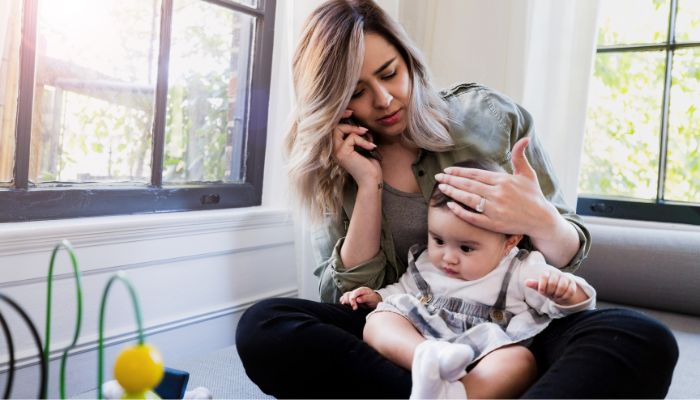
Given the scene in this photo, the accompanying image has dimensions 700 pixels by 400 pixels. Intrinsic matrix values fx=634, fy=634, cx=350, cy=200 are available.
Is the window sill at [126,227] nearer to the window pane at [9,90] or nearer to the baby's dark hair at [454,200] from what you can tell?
the window pane at [9,90]

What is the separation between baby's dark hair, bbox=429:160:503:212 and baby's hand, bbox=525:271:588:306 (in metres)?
0.21

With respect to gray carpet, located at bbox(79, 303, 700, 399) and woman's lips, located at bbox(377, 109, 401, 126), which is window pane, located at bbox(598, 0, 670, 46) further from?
woman's lips, located at bbox(377, 109, 401, 126)

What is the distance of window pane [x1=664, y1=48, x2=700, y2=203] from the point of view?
2150mm

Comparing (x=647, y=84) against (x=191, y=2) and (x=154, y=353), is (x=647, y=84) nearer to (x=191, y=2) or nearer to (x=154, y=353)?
(x=191, y=2)

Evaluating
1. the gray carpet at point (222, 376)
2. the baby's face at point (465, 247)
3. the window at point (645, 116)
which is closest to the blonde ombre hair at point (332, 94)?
the baby's face at point (465, 247)

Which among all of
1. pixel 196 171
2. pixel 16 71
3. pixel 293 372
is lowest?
Result: pixel 293 372

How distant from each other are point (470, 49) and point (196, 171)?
1.06 metres

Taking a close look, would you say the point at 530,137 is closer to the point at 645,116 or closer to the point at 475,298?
the point at 475,298

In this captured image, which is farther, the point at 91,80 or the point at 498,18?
the point at 498,18

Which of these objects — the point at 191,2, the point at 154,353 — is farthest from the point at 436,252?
the point at 191,2

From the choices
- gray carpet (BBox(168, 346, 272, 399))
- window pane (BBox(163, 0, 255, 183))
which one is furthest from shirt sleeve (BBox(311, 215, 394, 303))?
window pane (BBox(163, 0, 255, 183))

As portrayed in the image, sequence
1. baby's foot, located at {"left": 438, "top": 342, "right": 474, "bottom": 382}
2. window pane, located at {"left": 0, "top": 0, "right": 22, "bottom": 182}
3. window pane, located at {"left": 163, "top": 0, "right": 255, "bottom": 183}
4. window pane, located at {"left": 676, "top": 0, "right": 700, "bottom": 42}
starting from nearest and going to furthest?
baby's foot, located at {"left": 438, "top": 342, "right": 474, "bottom": 382} → window pane, located at {"left": 0, "top": 0, "right": 22, "bottom": 182} → window pane, located at {"left": 163, "top": 0, "right": 255, "bottom": 183} → window pane, located at {"left": 676, "top": 0, "right": 700, "bottom": 42}

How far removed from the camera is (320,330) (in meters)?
1.11

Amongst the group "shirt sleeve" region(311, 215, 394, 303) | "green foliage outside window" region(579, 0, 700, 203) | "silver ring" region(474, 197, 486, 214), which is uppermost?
"green foliage outside window" region(579, 0, 700, 203)
